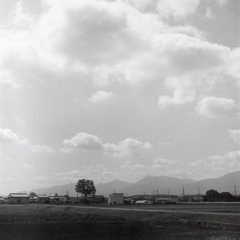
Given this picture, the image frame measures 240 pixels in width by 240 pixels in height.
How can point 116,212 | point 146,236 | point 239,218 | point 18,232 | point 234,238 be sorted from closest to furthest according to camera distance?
point 234,238
point 146,236
point 18,232
point 239,218
point 116,212

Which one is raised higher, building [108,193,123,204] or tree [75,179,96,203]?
tree [75,179,96,203]

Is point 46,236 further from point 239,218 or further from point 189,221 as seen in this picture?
point 239,218

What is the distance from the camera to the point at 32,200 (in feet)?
534

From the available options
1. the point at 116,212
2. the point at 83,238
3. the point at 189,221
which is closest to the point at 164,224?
the point at 189,221

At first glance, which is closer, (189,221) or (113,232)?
(113,232)

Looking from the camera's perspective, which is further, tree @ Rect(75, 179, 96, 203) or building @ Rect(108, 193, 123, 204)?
tree @ Rect(75, 179, 96, 203)

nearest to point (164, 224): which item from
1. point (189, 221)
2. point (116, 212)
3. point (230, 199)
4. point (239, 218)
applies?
point (189, 221)

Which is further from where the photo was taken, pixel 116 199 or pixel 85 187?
pixel 85 187

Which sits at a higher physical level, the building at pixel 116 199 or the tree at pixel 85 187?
the tree at pixel 85 187

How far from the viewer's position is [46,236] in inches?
1654

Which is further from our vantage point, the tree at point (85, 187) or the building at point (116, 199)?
the tree at point (85, 187)

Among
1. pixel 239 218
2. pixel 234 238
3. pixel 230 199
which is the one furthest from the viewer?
pixel 230 199

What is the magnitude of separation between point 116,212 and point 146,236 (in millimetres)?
36729

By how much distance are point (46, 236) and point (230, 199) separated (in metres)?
125
